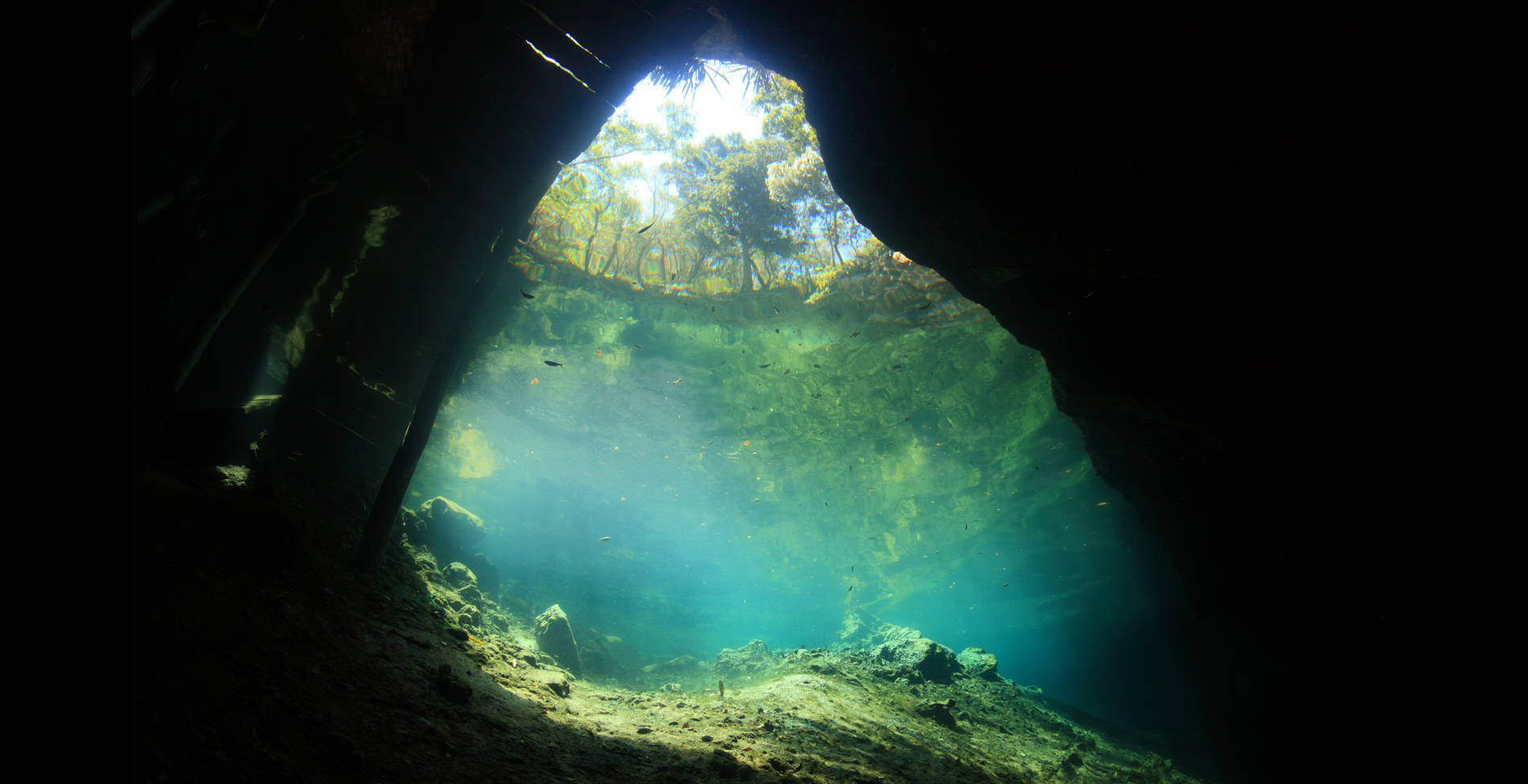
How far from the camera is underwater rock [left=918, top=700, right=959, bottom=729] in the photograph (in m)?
9.43

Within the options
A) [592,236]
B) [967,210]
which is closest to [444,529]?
[592,236]

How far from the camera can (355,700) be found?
2.84 meters

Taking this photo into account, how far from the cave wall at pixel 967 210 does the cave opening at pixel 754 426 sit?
204cm

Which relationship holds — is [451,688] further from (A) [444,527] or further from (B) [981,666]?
(B) [981,666]

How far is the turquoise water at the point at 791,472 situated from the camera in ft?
47.8

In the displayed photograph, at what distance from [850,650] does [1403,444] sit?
13.7 meters

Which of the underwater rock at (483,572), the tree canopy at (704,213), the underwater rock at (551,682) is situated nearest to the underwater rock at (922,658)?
the underwater rock at (551,682)

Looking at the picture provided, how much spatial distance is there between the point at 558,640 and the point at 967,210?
13.2m

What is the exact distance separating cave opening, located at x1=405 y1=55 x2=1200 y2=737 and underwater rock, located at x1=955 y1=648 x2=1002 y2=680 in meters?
3.72

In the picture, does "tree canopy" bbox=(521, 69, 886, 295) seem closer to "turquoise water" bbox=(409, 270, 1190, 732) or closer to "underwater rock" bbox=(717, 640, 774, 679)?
"turquoise water" bbox=(409, 270, 1190, 732)

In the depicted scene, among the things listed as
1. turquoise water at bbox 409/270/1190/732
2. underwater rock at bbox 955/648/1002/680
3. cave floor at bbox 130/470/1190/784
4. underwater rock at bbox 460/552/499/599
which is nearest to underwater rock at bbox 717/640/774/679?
underwater rock at bbox 955/648/1002/680

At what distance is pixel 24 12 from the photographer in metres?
0.85

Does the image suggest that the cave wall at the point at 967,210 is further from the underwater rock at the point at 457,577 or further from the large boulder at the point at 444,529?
the underwater rock at the point at 457,577

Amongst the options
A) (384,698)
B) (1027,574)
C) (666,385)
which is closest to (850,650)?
(666,385)
